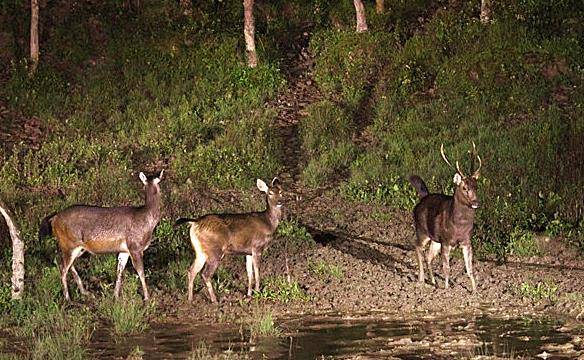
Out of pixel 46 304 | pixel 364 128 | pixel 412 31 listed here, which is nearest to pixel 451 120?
pixel 364 128

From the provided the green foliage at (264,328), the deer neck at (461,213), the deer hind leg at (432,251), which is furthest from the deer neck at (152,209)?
the deer neck at (461,213)

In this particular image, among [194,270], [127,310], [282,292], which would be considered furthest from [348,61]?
[127,310]

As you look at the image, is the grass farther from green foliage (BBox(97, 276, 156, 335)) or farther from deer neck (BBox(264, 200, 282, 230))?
green foliage (BBox(97, 276, 156, 335))

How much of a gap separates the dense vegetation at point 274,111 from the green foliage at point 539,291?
2.22 meters

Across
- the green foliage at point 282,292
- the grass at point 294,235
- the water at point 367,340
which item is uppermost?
the grass at point 294,235

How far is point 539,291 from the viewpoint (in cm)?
1595

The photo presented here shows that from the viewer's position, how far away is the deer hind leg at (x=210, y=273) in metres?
16.0

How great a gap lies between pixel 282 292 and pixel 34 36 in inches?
549

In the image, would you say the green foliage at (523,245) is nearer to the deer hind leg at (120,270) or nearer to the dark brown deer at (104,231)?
the dark brown deer at (104,231)

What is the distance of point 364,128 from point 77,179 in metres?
6.74

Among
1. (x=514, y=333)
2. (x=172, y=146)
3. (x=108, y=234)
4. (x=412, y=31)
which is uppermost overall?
(x=412, y=31)

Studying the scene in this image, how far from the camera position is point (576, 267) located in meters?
17.7

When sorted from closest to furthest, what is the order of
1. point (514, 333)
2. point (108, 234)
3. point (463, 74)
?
1. point (514, 333)
2. point (108, 234)
3. point (463, 74)

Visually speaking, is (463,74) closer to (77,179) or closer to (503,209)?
(503,209)
